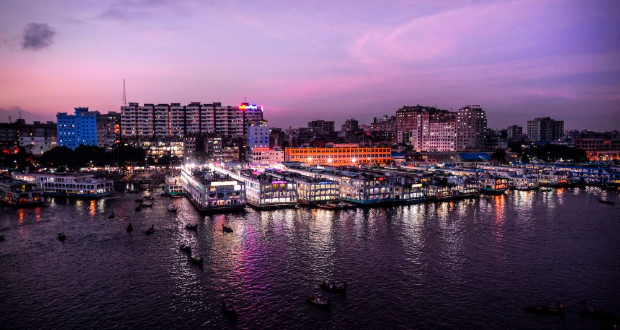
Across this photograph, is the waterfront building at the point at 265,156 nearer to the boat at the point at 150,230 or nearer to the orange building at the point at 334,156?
the orange building at the point at 334,156

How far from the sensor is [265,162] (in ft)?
322

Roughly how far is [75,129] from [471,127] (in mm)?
115428

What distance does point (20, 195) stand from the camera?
48281 mm

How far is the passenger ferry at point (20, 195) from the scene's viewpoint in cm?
4822

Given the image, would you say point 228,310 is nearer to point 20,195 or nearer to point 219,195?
point 219,195

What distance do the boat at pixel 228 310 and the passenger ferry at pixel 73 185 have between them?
137 feet

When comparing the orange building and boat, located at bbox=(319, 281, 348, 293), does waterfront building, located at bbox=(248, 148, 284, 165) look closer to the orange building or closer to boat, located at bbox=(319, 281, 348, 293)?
the orange building

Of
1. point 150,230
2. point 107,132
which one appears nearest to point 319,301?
point 150,230

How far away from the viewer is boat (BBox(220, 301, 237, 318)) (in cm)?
2114

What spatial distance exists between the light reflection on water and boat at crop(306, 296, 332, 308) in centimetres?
58

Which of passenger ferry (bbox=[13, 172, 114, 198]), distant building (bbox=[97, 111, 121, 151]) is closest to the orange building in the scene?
passenger ferry (bbox=[13, 172, 114, 198])

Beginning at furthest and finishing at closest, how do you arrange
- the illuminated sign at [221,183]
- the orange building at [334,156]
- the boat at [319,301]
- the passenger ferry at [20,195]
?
the orange building at [334,156]
the passenger ferry at [20,195]
the illuminated sign at [221,183]
the boat at [319,301]

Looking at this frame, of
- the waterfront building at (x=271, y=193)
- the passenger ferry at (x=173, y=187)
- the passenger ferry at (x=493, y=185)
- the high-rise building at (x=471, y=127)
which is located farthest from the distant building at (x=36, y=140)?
the high-rise building at (x=471, y=127)

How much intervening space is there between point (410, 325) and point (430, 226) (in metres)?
20.3
